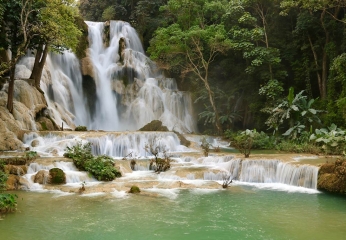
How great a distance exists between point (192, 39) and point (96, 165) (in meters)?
12.9

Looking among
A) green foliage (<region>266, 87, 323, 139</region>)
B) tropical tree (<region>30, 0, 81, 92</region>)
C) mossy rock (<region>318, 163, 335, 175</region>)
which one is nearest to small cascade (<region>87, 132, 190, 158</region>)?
tropical tree (<region>30, 0, 81, 92</region>)

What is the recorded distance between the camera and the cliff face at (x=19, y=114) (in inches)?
650

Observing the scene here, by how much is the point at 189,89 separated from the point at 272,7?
9129mm

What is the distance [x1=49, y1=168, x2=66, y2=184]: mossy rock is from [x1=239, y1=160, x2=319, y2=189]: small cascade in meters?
6.48

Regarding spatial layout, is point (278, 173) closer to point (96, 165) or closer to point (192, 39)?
point (96, 165)

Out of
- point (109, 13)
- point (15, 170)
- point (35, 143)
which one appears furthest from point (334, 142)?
point (109, 13)

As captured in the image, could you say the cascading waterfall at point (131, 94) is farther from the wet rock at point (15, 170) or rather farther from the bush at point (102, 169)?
the wet rock at point (15, 170)

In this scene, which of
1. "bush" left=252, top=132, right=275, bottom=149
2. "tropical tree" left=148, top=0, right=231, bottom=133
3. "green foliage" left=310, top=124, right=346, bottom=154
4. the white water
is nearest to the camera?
the white water

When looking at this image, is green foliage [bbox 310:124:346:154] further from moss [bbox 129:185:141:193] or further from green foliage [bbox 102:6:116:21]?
green foliage [bbox 102:6:116:21]

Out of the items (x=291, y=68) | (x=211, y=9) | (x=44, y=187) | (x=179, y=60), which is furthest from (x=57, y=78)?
(x=291, y=68)

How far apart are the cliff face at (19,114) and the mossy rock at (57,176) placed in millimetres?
5393

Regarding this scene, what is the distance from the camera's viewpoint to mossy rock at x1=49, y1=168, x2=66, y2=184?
38.8 feet

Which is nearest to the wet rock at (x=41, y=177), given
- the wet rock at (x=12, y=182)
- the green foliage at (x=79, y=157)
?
the wet rock at (x=12, y=182)

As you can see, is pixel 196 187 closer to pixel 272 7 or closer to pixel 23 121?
pixel 23 121
